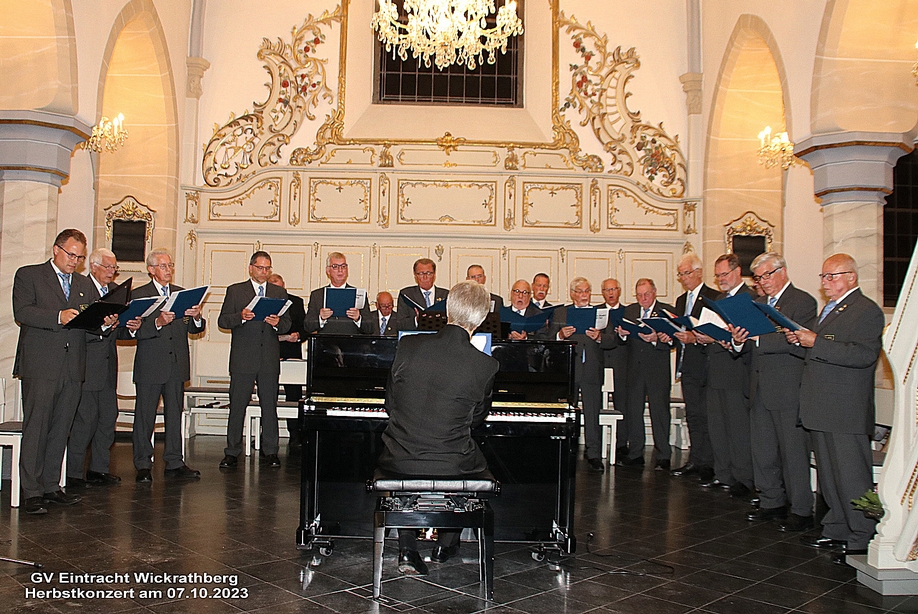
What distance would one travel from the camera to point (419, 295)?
7.29 metres

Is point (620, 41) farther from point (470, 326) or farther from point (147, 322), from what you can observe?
point (470, 326)

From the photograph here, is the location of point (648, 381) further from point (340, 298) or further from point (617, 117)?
point (617, 117)

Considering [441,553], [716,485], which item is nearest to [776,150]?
[716,485]

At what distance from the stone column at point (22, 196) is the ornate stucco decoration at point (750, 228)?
23.8 feet

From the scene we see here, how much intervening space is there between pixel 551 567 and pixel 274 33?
8194 mm

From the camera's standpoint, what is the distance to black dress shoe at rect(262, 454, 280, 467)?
291 inches

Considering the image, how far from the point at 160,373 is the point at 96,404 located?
561 millimetres

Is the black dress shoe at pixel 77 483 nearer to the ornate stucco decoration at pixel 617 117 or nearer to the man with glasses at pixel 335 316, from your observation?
the man with glasses at pixel 335 316

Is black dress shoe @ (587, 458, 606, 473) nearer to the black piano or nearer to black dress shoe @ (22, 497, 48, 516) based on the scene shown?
the black piano

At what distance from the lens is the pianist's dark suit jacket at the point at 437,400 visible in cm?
379

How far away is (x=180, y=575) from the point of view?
13.6 feet

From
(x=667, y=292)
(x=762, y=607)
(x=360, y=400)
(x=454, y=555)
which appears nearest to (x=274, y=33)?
(x=667, y=292)

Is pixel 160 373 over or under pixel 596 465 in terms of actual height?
over

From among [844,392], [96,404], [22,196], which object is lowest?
[96,404]
